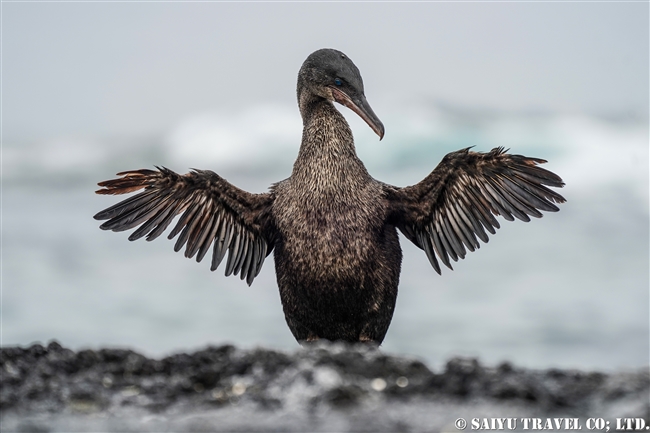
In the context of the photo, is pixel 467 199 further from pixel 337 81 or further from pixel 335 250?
pixel 337 81

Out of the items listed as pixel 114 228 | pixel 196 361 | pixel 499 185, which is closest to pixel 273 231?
pixel 114 228

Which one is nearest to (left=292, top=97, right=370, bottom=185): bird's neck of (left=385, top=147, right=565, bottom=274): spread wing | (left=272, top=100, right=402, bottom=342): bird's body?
(left=272, top=100, right=402, bottom=342): bird's body

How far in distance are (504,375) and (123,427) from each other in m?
2.50

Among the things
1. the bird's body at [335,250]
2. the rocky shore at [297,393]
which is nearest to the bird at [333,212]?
the bird's body at [335,250]

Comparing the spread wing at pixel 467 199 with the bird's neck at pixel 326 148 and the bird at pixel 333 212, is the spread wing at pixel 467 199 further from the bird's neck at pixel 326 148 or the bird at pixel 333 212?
the bird's neck at pixel 326 148

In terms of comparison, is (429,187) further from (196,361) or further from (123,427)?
(123,427)

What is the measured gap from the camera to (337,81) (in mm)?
9633

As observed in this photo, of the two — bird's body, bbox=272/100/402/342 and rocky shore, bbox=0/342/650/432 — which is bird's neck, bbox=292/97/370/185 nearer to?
bird's body, bbox=272/100/402/342

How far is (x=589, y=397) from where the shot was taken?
18.7 feet

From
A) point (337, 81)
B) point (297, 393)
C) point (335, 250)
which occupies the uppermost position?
point (337, 81)

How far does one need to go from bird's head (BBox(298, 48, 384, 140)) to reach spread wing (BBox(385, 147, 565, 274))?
2.82 ft

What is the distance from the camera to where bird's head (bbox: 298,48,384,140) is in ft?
31.3

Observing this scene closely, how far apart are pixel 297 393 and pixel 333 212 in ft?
11.0

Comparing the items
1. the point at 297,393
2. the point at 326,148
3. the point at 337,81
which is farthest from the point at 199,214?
the point at 297,393
